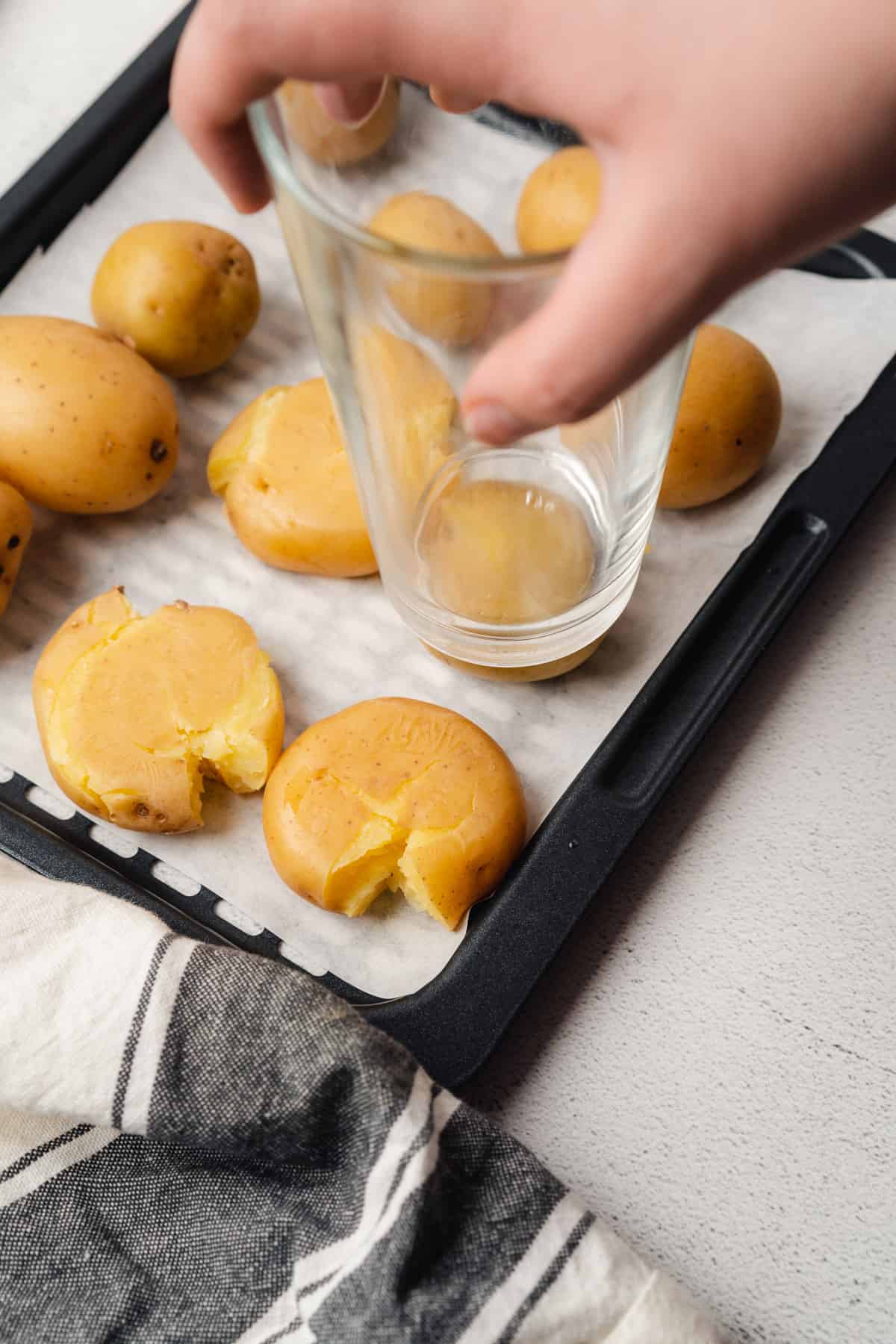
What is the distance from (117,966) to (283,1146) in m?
0.08

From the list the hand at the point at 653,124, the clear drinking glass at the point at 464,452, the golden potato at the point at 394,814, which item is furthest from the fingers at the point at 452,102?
the golden potato at the point at 394,814

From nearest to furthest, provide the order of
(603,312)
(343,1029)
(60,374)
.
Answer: (603,312) → (343,1029) → (60,374)

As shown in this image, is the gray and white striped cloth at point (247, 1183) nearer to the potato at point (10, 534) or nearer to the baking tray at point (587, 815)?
the baking tray at point (587, 815)

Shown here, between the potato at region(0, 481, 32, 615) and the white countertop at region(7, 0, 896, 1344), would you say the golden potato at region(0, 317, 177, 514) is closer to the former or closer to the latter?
the potato at region(0, 481, 32, 615)

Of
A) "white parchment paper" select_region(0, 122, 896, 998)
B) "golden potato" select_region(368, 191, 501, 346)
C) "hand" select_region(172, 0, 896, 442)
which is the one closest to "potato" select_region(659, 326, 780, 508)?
"white parchment paper" select_region(0, 122, 896, 998)

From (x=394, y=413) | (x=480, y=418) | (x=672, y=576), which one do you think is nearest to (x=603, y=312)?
(x=480, y=418)

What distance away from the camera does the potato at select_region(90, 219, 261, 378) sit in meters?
0.60

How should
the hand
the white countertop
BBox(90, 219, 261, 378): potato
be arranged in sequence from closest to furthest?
the hand → the white countertop → BBox(90, 219, 261, 378): potato

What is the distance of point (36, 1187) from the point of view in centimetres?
42

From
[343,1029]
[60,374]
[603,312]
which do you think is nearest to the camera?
[603,312]

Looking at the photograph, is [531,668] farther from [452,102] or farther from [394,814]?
[452,102]

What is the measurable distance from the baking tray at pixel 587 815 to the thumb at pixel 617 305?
25cm

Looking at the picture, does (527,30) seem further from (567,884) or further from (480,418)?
(567,884)

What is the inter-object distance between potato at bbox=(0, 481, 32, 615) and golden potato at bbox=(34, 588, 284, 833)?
0.04 meters
